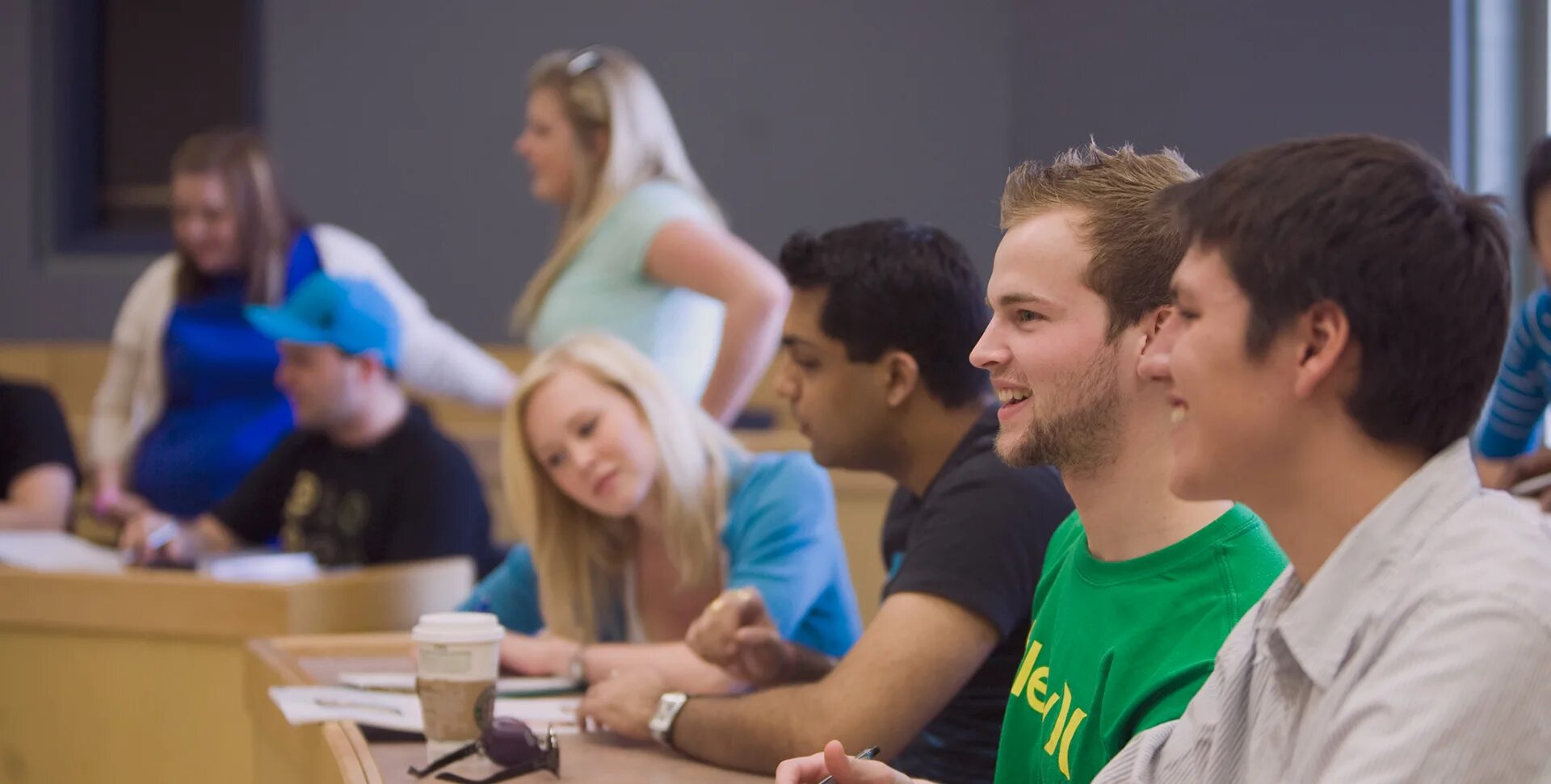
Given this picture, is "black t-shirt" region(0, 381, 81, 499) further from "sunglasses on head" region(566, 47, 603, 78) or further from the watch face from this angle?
the watch face

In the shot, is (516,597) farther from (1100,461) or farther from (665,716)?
(1100,461)

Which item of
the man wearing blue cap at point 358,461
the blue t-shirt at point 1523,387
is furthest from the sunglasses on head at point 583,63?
the blue t-shirt at point 1523,387

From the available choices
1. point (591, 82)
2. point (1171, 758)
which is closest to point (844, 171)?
point (591, 82)

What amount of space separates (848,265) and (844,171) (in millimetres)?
3423

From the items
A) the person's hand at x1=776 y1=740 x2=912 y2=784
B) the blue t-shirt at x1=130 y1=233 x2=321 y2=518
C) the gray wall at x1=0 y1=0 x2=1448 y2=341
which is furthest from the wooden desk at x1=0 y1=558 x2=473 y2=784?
the gray wall at x1=0 y1=0 x2=1448 y2=341

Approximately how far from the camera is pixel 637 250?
2.62 metres

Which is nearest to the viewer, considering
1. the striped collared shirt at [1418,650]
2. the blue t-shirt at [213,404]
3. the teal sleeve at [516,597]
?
the striped collared shirt at [1418,650]

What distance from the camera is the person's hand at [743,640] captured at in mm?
1673

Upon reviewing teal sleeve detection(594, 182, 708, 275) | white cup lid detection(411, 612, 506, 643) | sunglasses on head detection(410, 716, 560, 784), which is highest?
teal sleeve detection(594, 182, 708, 275)

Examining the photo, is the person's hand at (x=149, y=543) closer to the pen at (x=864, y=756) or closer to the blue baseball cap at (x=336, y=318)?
the blue baseball cap at (x=336, y=318)

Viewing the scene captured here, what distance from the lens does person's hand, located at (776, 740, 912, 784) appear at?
1063mm

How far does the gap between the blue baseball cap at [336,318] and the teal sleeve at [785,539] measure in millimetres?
994

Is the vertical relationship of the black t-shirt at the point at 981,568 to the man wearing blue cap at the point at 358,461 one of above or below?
above

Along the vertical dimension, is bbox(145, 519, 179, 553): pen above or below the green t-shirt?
below
